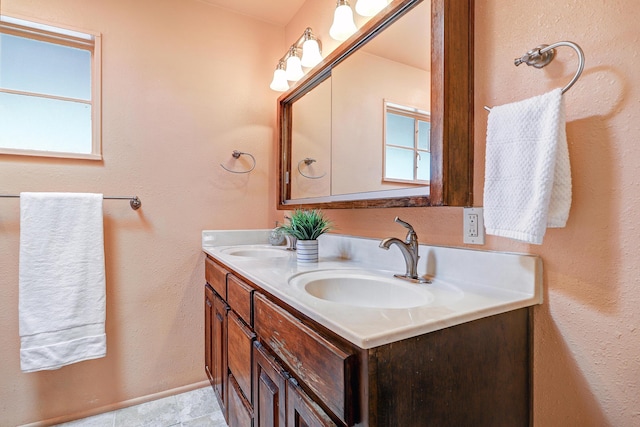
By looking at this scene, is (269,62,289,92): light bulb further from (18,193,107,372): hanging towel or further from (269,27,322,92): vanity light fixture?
(18,193,107,372): hanging towel

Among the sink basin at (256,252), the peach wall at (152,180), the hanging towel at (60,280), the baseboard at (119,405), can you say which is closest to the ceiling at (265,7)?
the peach wall at (152,180)

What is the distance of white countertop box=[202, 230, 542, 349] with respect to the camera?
1.90 ft

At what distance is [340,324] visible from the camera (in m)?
0.57

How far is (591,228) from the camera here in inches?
26.3

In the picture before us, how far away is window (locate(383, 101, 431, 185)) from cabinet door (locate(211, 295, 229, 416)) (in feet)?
2.97

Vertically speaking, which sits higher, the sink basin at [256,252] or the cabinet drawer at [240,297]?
the sink basin at [256,252]

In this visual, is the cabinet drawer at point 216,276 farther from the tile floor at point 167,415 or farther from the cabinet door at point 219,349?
the tile floor at point 167,415

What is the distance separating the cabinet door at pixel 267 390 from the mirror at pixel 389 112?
616 millimetres

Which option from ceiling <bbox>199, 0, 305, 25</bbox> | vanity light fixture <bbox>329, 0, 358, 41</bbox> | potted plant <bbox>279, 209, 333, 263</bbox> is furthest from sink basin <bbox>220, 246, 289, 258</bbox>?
ceiling <bbox>199, 0, 305, 25</bbox>

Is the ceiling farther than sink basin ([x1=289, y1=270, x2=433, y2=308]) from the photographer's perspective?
Yes

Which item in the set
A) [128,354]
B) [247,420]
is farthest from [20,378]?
[247,420]

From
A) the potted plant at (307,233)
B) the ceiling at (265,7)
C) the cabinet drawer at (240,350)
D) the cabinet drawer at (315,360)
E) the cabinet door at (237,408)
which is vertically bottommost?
the cabinet door at (237,408)

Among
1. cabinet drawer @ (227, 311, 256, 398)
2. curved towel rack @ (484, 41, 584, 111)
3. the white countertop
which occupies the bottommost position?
cabinet drawer @ (227, 311, 256, 398)

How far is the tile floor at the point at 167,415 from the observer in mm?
1508
